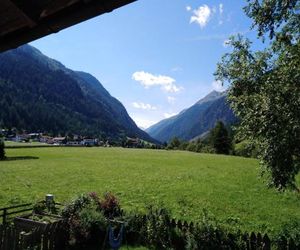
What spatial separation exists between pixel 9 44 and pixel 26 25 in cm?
66

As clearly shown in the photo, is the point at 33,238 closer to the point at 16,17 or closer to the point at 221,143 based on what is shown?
the point at 16,17

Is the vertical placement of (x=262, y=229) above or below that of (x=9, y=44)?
below

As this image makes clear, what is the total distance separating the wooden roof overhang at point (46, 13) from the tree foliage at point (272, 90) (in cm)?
1217

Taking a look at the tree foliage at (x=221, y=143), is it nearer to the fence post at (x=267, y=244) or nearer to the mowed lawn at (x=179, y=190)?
the mowed lawn at (x=179, y=190)

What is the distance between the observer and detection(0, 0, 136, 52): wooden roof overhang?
4.43 m

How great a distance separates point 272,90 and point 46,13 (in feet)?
43.8

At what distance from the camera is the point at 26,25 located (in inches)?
Answer: 197

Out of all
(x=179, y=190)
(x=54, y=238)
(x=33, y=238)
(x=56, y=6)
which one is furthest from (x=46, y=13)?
(x=179, y=190)

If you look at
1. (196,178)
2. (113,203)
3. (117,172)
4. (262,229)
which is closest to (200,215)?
(262,229)

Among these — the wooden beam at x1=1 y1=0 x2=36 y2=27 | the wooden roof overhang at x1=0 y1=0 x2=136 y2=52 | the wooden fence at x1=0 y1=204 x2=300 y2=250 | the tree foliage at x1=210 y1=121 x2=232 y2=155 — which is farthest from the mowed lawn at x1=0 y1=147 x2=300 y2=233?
the tree foliage at x1=210 y1=121 x2=232 y2=155

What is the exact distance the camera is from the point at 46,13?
476cm

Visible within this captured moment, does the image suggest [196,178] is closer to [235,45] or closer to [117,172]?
[117,172]

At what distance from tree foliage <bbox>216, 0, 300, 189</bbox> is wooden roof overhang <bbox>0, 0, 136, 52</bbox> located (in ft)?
39.9

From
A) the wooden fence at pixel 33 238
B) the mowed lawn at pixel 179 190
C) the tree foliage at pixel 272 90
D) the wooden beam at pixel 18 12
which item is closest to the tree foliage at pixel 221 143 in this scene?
the mowed lawn at pixel 179 190
